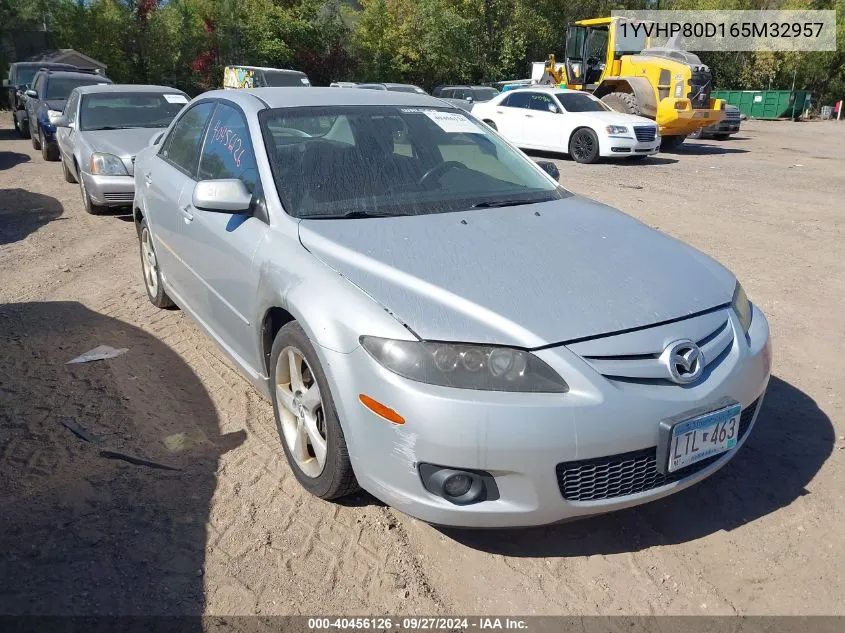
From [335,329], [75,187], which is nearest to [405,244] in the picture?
[335,329]

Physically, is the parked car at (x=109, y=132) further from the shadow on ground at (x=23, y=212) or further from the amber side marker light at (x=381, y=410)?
the amber side marker light at (x=381, y=410)

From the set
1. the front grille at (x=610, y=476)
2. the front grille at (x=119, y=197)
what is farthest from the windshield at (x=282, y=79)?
the front grille at (x=610, y=476)

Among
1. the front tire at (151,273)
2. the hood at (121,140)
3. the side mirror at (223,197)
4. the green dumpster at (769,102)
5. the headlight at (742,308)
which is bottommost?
the green dumpster at (769,102)

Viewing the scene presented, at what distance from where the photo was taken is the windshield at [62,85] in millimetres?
13719

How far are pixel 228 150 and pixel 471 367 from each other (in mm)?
2140

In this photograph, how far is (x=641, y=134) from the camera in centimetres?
1488

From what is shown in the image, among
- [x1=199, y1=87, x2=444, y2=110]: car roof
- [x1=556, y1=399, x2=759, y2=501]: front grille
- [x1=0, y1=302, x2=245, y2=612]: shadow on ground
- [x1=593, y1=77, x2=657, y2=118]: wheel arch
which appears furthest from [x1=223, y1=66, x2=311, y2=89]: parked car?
[x1=556, y1=399, x2=759, y2=501]: front grille

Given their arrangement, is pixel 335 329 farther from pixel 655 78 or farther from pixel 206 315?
pixel 655 78

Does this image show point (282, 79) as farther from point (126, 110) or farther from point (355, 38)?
point (355, 38)

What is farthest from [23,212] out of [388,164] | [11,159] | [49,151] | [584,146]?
[584,146]

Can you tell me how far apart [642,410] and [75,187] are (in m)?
10.3

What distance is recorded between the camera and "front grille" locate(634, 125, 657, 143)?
14797 mm

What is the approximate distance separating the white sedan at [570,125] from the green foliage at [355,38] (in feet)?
53.1

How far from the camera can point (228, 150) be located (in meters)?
3.83
